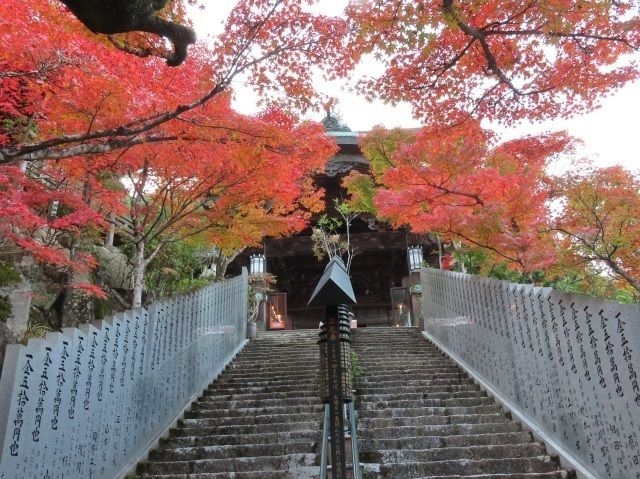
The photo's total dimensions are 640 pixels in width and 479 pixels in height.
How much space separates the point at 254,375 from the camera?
9211 millimetres

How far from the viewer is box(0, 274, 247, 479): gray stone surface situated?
12.8 feet

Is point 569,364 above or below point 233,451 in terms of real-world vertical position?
above

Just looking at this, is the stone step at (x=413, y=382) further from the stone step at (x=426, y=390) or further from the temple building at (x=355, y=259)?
the temple building at (x=355, y=259)

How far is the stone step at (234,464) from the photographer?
211 inches

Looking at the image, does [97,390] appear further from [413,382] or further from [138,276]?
[413,382]

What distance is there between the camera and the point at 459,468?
507 cm

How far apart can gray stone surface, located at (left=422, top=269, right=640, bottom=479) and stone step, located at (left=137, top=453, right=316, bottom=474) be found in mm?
3046

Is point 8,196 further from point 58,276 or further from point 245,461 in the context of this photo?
point 245,461

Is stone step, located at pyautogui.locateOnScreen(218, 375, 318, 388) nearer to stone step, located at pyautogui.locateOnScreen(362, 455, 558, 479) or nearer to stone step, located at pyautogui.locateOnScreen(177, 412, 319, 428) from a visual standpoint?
stone step, located at pyautogui.locateOnScreen(177, 412, 319, 428)

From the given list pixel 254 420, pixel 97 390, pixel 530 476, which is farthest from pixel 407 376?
pixel 97 390

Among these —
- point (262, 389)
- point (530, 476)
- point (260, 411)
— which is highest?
point (262, 389)

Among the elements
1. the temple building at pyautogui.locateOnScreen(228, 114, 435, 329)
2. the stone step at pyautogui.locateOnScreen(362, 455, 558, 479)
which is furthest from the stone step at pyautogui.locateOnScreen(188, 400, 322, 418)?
the temple building at pyautogui.locateOnScreen(228, 114, 435, 329)

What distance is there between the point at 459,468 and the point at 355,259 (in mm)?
16463

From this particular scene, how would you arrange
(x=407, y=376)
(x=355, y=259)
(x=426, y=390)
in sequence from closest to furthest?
(x=426, y=390) → (x=407, y=376) → (x=355, y=259)
